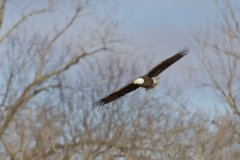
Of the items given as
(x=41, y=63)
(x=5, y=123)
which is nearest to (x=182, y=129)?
(x=5, y=123)

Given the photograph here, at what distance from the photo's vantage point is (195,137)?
13266 millimetres

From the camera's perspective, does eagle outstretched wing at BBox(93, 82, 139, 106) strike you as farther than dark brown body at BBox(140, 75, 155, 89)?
Yes

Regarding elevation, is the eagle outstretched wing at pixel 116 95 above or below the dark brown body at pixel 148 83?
above

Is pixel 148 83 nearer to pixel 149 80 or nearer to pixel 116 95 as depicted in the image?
pixel 149 80

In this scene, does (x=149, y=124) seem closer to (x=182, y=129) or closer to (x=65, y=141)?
(x=182, y=129)

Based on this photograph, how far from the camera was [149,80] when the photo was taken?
34.1ft

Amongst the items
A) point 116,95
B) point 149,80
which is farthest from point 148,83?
point 116,95

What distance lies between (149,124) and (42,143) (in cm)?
517

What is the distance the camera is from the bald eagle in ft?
33.9

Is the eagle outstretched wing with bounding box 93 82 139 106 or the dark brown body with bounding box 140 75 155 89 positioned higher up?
the eagle outstretched wing with bounding box 93 82 139 106

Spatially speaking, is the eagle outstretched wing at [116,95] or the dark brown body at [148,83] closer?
the dark brown body at [148,83]

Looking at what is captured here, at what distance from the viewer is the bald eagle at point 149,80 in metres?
10.3

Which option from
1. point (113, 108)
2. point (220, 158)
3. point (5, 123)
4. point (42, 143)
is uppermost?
point (5, 123)

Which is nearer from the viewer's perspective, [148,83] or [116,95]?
[148,83]
